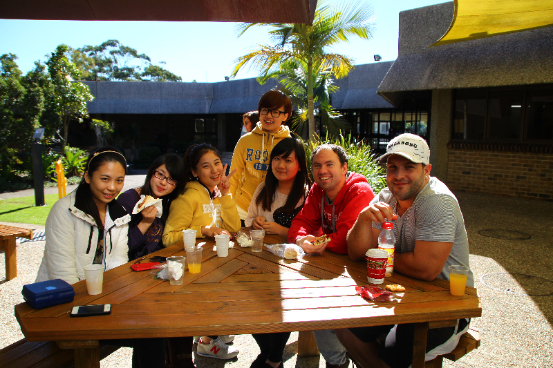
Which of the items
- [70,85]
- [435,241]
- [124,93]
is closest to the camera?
[435,241]

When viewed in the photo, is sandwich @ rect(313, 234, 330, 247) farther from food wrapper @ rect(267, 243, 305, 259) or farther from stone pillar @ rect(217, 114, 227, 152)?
stone pillar @ rect(217, 114, 227, 152)

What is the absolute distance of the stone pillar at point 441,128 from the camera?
1016cm

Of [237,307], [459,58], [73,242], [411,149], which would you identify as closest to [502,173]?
[459,58]

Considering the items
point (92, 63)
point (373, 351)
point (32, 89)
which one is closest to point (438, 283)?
point (373, 351)

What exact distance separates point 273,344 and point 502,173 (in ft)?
29.1

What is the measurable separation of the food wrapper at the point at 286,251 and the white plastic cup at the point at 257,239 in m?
0.07

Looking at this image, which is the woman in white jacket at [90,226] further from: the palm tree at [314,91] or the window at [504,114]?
the palm tree at [314,91]

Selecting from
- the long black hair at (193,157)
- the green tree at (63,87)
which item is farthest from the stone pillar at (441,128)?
the green tree at (63,87)

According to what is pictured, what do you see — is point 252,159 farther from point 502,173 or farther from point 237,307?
point 502,173

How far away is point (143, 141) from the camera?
23.0 metres

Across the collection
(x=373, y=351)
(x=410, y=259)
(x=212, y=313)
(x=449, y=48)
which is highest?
(x=449, y=48)

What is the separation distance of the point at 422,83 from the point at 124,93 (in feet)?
53.5

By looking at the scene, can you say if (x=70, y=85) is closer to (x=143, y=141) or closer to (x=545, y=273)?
(x=143, y=141)

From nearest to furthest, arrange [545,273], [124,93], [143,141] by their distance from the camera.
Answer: [545,273], [124,93], [143,141]
